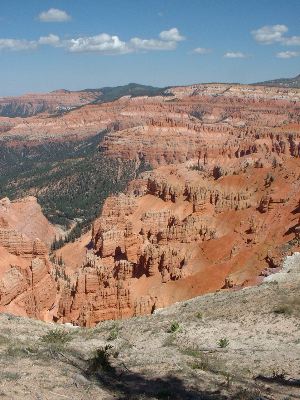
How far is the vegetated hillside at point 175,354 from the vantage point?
506 inches

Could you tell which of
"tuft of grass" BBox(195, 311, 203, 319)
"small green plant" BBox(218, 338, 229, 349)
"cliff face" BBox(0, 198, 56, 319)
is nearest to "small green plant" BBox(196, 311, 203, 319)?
"tuft of grass" BBox(195, 311, 203, 319)

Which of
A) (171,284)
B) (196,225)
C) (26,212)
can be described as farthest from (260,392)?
(26,212)

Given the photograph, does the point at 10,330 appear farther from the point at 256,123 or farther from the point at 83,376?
the point at 256,123

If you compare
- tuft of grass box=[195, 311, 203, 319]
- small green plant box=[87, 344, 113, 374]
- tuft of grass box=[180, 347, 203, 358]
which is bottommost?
tuft of grass box=[195, 311, 203, 319]

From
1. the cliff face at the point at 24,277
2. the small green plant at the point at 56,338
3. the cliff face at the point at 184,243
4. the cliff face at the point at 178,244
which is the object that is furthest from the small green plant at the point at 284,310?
the cliff face at the point at 24,277

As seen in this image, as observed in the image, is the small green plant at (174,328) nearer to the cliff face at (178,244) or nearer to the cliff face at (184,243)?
the cliff face at (184,243)

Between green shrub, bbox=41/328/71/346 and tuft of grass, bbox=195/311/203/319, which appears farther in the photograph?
tuft of grass, bbox=195/311/203/319

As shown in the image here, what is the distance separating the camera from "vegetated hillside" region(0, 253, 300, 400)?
12852 millimetres

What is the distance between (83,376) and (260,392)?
14.9 ft

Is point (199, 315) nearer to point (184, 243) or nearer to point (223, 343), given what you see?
point (223, 343)

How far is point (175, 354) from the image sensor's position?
1692cm

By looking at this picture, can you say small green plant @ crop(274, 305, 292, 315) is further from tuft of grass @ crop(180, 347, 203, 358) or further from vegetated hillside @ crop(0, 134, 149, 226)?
vegetated hillside @ crop(0, 134, 149, 226)

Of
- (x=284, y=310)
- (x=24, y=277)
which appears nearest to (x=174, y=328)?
(x=284, y=310)

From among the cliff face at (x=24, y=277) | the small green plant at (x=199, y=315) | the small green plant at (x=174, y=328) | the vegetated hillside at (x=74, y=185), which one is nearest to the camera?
the small green plant at (x=174, y=328)
